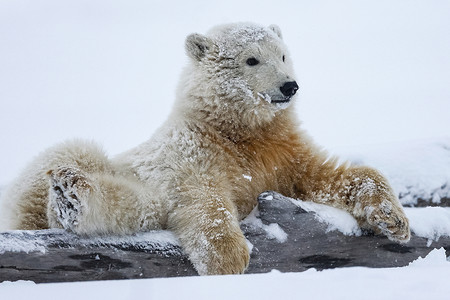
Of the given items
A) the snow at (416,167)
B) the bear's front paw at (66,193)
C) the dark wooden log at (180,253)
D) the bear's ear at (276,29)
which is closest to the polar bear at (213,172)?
the bear's front paw at (66,193)

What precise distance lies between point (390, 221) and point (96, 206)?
2355mm

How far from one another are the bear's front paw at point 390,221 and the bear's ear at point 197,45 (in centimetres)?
237

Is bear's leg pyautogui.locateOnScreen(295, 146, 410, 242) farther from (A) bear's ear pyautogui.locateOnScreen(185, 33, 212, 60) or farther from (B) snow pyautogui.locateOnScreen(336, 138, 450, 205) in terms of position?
(B) snow pyautogui.locateOnScreen(336, 138, 450, 205)

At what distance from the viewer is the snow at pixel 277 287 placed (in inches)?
102

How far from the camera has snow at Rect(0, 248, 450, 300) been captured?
2.59 metres

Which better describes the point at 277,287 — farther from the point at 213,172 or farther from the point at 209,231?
the point at 213,172

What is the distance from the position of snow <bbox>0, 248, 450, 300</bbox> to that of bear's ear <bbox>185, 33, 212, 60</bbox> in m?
3.22

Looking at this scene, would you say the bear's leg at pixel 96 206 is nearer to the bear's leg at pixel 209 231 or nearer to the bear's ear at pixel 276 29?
the bear's leg at pixel 209 231

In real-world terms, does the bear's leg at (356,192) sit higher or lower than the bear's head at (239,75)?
lower

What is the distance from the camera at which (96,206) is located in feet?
14.3

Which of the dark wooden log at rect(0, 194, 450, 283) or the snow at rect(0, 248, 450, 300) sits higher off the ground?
the snow at rect(0, 248, 450, 300)

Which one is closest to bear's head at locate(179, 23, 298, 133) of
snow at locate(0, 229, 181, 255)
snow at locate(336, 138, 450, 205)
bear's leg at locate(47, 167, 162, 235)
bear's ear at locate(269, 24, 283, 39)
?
bear's ear at locate(269, 24, 283, 39)

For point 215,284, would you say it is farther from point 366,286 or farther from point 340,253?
point 340,253

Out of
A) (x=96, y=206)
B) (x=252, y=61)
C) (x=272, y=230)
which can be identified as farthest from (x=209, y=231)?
(x=252, y=61)
